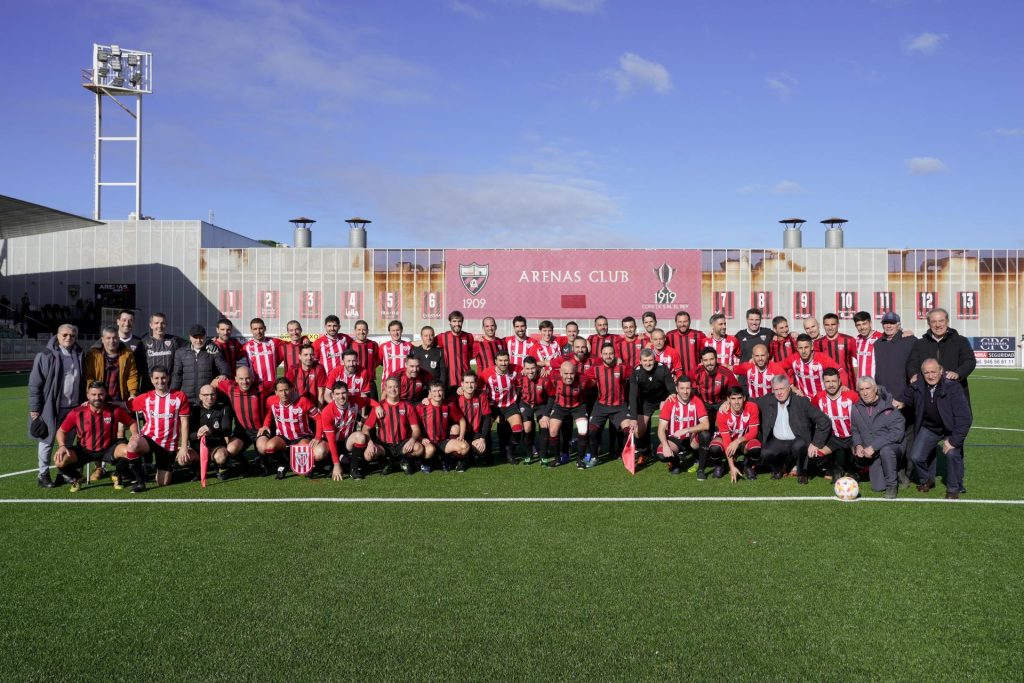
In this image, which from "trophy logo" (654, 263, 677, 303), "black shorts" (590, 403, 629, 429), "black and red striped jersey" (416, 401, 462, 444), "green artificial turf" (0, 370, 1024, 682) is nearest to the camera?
"green artificial turf" (0, 370, 1024, 682)

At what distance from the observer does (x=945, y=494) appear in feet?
19.8

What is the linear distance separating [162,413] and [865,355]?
7283 mm

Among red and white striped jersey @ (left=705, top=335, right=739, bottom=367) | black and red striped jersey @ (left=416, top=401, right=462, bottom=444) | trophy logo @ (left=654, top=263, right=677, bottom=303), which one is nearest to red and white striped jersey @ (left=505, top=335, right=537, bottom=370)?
black and red striped jersey @ (left=416, top=401, right=462, bottom=444)

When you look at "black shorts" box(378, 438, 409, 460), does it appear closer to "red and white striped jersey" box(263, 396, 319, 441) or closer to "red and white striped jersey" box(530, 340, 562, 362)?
"red and white striped jersey" box(263, 396, 319, 441)

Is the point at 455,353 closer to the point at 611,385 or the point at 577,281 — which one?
the point at 611,385

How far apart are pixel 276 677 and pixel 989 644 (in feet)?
10.3

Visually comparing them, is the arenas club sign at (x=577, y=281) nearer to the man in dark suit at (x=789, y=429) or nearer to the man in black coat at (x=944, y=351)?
the man in dark suit at (x=789, y=429)

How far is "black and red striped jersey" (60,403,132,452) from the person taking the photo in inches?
256

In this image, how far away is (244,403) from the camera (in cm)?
729

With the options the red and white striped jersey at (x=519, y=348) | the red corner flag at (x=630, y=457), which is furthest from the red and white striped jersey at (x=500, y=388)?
the red corner flag at (x=630, y=457)

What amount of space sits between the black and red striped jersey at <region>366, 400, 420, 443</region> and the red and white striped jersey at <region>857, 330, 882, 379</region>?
4.83 m

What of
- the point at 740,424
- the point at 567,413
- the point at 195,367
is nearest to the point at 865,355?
the point at 740,424

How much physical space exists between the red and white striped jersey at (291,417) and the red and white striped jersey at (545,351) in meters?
2.93

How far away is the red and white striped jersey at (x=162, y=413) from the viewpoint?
22.0 feet
